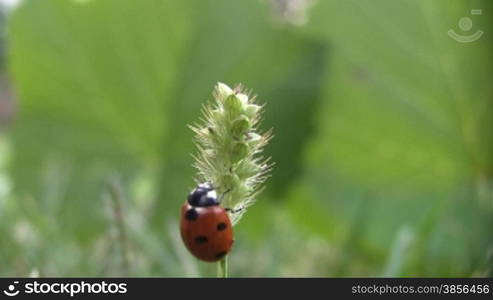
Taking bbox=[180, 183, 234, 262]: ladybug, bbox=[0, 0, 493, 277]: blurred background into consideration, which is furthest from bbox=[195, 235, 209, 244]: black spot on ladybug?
bbox=[0, 0, 493, 277]: blurred background

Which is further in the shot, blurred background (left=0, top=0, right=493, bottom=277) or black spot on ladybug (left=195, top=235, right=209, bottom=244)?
blurred background (left=0, top=0, right=493, bottom=277)

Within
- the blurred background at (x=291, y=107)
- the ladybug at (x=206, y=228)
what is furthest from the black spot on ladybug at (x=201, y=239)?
the blurred background at (x=291, y=107)

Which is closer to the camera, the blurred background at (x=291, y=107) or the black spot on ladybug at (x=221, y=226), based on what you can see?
the black spot on ladybug at (x=221, y=226)

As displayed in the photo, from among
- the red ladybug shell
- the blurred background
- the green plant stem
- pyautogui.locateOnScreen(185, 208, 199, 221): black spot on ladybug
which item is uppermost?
the blurred background

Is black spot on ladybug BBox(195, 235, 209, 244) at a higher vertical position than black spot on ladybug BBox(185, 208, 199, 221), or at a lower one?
lower

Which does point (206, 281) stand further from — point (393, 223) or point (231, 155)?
point (393, 223)

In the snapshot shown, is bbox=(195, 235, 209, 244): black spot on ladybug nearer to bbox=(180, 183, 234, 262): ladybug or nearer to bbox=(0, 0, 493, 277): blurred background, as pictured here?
bbox=(180, 183, 234, 262): ladybug

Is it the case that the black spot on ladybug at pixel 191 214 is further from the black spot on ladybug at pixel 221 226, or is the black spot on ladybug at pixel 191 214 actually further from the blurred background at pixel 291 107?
the blurred background at pixel 291 107

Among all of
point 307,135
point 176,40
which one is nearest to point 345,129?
point 307,135
